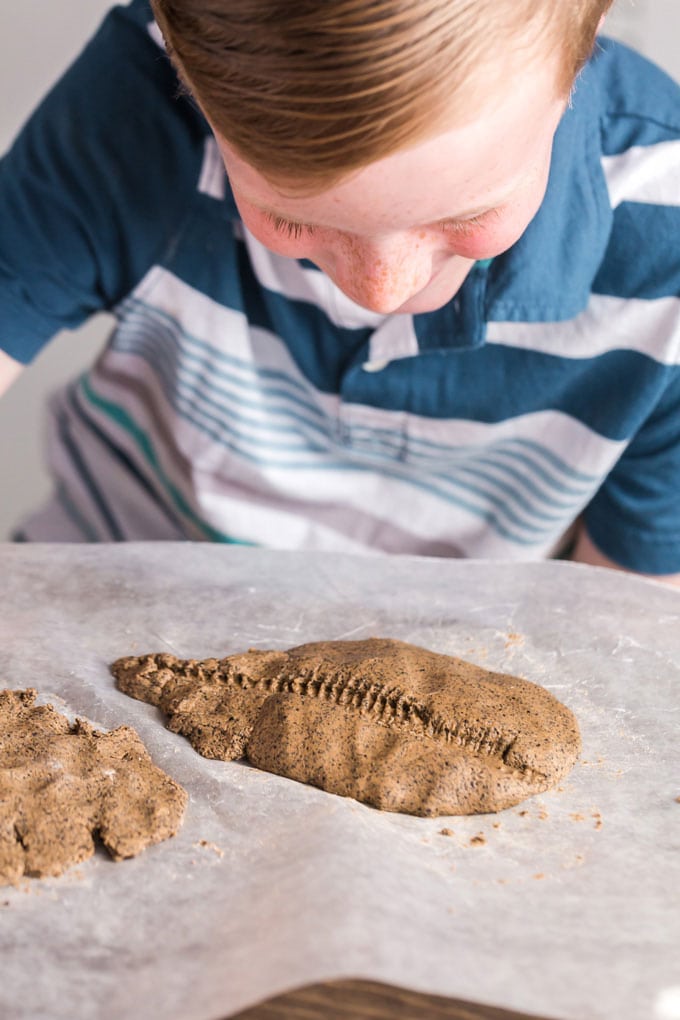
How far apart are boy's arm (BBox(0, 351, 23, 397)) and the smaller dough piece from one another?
441mm

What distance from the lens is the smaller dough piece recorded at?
724 mm

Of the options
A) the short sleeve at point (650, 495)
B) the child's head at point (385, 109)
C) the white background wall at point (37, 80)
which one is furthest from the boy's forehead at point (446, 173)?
the white background wall at point (37, 80)

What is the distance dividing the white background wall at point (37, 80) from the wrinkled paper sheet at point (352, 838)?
1.20 metres

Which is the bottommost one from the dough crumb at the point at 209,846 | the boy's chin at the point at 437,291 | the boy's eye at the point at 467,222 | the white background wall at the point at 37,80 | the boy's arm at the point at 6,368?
the white background wall at the point at 37,80

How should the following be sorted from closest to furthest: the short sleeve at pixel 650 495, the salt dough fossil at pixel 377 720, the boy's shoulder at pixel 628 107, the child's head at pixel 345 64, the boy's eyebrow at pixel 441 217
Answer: the child's head at pixel 345 64 < the boy's eyebrow at pixel 441 217 < the salt dough fossil at pixel 377 720 < the boy's shoulder at pixel 628 107 < the short sleeve at pixel 650 495

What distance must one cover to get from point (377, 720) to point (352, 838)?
14 centimetres

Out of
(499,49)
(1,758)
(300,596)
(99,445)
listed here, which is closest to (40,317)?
(99,445)

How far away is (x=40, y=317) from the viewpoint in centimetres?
116

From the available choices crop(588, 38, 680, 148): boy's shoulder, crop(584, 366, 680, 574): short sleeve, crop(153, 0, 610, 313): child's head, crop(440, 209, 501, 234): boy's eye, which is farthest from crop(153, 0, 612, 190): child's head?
crop(584, 366, 680, 574): short sleeve

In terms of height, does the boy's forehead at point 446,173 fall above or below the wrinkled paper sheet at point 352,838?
above

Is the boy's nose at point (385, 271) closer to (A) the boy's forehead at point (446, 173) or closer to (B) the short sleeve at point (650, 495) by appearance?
(A) the boy's forehead at point (446, 173)

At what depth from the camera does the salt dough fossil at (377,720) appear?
2.62ft

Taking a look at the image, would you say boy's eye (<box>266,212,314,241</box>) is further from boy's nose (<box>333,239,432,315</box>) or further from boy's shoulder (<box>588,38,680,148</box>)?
boy's shoulder (<box>588,38,680,148</box>)

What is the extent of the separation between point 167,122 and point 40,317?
24 centimetres
